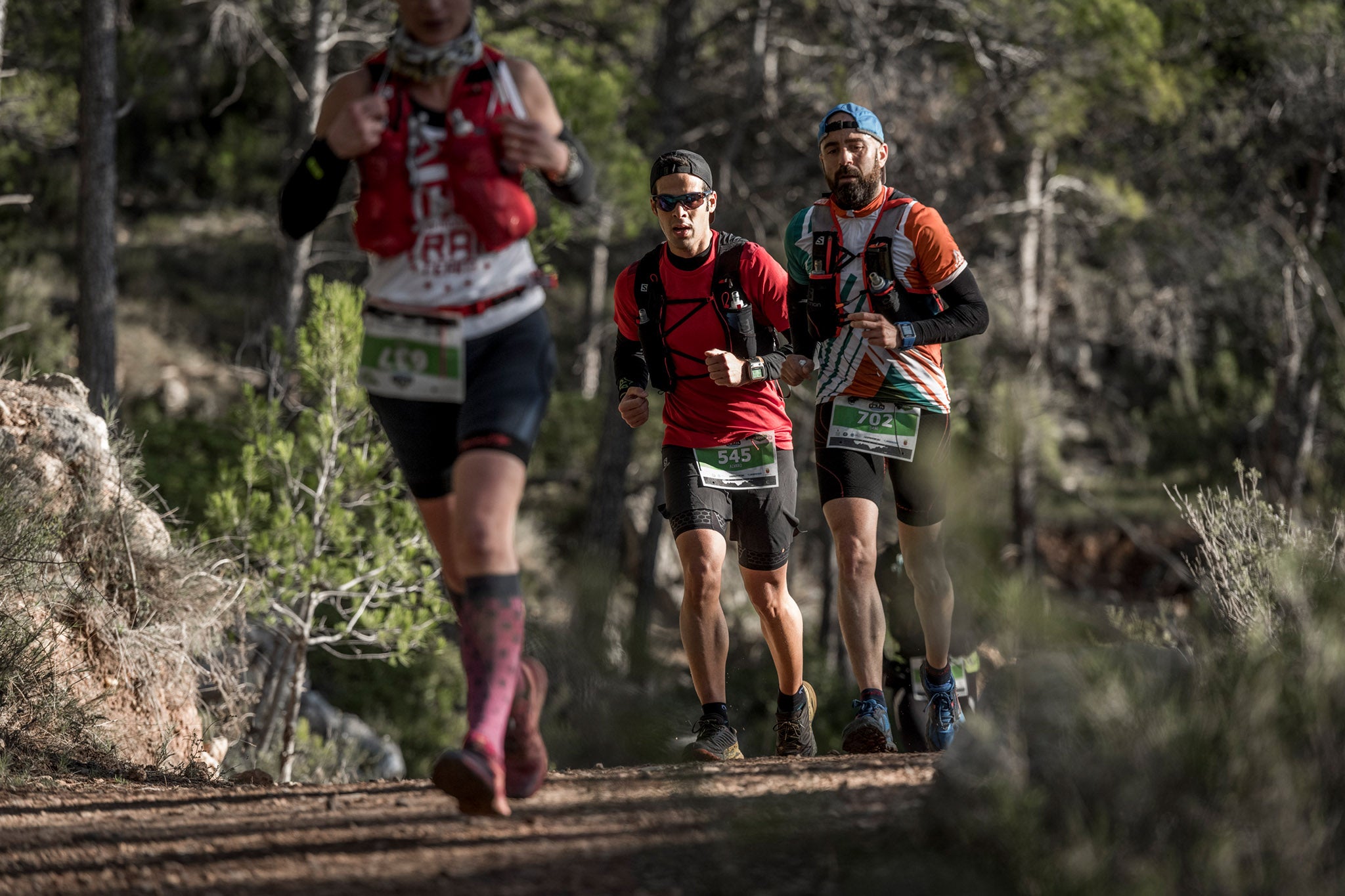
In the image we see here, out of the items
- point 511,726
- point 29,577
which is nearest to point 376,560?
point 29,577

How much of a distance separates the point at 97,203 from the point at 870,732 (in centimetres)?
950

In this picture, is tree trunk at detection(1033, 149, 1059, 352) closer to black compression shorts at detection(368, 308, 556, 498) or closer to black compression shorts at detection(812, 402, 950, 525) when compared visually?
black compression shorts at detection(812, 402, 950, 525)

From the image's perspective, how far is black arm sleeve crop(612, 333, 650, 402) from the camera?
191 inches

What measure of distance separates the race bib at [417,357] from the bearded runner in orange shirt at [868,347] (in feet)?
5.73

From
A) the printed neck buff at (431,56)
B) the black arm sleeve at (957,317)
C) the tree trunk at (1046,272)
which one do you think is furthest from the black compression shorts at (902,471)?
the tree trunk at (1046,272)

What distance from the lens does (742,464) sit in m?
4.70

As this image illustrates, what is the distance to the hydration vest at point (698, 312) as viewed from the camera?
15.4ft

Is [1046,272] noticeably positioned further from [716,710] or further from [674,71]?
[716,710]

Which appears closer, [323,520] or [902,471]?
[902,471]

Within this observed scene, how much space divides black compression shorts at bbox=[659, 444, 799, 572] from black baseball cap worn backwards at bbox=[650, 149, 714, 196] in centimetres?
103

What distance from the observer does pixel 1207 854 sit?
2338 millimetres

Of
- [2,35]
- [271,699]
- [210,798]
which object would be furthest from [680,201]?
[2,35]

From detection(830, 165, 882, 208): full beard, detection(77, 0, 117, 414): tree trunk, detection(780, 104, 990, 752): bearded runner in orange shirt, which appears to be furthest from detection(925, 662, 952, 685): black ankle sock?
detection(77, 0, 117, 414): tree trunk

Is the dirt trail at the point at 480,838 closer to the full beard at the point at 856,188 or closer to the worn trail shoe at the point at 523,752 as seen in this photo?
the worn trail shoe at the point at 523,752
